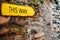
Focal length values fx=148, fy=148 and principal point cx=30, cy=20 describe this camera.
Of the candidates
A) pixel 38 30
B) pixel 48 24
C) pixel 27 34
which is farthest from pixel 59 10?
pixel 27 34

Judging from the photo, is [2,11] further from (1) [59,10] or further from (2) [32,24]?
(1) [59,10]

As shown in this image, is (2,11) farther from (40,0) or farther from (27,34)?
(40,0)

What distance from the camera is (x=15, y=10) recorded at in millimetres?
1401

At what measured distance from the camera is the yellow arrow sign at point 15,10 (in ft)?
A: 4.19

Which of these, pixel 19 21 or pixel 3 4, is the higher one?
pixel 3 4

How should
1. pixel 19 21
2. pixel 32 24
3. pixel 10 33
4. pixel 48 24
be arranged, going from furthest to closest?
pixel 48 24
pixel 32 24
pixel 19 21
pixel 10 33

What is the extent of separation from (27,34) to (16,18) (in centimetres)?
25

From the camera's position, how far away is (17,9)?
4.68 ft

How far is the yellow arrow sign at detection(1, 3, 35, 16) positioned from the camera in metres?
1.28

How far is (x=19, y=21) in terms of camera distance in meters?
1.49

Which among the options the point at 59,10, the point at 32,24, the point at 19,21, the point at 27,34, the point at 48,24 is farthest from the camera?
the point at 59,10

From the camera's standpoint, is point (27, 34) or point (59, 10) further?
point (59, 10)

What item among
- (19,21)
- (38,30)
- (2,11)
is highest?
(2,11)

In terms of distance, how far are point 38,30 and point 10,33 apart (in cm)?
55
